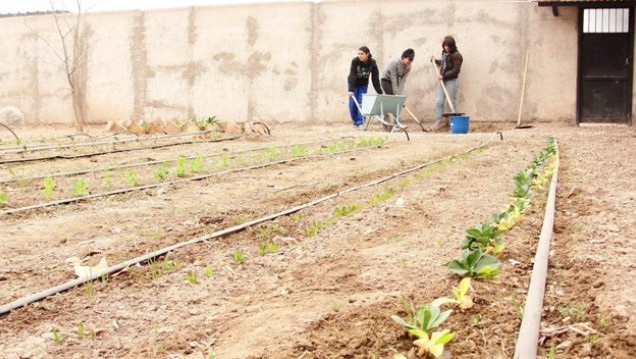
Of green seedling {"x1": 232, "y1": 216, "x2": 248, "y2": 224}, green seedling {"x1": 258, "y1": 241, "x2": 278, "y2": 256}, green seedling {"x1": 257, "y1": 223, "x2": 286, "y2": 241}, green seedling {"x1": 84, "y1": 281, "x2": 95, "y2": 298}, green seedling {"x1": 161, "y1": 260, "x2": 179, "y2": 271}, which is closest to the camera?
green seedling {"x1": 84, "y1": 281, "x2": 95, "y2": 298}

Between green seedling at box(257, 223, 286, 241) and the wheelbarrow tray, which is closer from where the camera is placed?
green seedling at box(257, 223, 286, 241)

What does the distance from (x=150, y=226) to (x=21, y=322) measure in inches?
71.5

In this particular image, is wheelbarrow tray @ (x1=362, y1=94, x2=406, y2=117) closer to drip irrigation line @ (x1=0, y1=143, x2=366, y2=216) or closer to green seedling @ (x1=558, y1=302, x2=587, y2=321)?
drip irrigation line @ (x1=0, y1=143, x2=366, y2=216)

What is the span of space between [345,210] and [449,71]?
947 centimetres

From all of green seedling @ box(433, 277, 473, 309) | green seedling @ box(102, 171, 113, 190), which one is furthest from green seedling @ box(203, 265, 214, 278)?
green seedling @ box(102, 171, 113, 190)

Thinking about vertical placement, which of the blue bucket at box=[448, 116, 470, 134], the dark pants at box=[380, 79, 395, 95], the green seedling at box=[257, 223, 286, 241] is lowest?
the green seedling at box=[257, 223, 286, 241]

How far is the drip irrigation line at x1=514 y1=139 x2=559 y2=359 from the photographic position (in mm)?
2312

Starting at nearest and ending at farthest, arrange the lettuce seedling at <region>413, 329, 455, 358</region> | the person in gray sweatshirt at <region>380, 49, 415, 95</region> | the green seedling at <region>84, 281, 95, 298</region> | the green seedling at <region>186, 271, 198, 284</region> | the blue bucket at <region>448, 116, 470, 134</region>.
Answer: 1. the lettuce seedling at <region>413, 329, 455, 358</region>
2. the green seedling at <region>84, 281, 95, 298</region>
3. the green seedling at <region>186, 271, 198, 284</region>
4. the blue bucket at <region>448, 116, 470, 134</region>
5. the person in gray sweatshirt at <region>380, 49, 415, 95</region>

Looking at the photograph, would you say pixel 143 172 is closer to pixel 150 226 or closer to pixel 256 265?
pixel 150 226

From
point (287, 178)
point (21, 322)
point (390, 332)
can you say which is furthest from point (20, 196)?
point (390, 332)

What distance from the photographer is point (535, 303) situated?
2725mm

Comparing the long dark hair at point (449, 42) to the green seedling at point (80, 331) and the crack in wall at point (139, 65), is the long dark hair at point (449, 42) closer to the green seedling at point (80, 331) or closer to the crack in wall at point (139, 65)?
the crack in wall at point (139, 65)

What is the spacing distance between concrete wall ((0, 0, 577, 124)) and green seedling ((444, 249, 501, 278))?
464 inches

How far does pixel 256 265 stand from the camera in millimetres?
3820
